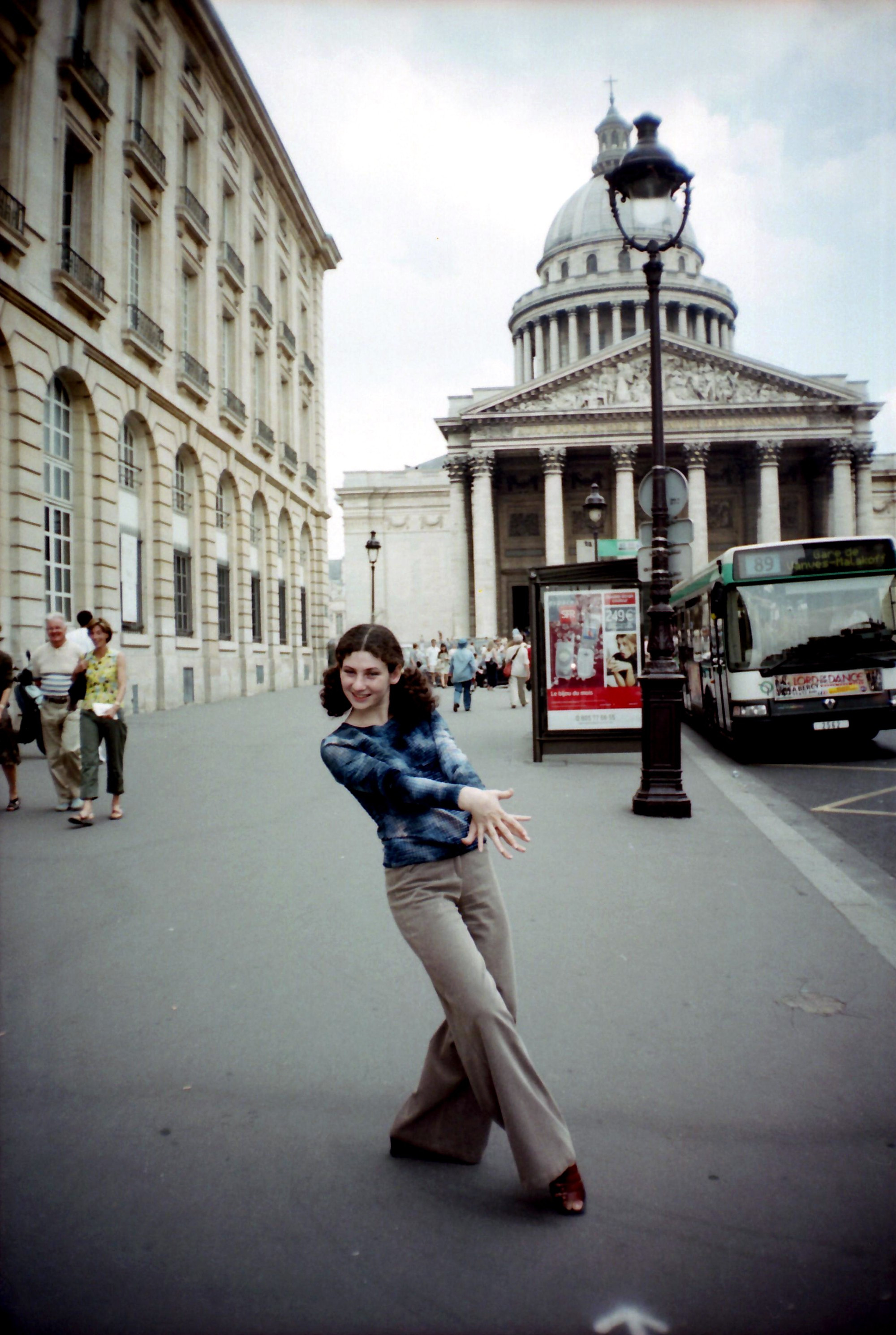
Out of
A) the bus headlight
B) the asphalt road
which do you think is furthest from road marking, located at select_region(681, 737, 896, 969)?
the bus headlight

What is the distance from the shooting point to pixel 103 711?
27.7 ft

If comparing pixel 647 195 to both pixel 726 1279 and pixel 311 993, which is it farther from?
pixel 726 1279

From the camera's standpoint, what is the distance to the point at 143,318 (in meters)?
20.7

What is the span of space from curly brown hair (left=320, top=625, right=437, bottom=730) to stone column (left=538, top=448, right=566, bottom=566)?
52.9 m

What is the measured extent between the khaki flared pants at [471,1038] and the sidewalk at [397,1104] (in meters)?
0.13

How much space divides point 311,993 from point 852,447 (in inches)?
2280

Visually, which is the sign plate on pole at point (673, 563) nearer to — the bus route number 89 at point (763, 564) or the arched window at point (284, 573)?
the bus route number 89 at point (763, 564)

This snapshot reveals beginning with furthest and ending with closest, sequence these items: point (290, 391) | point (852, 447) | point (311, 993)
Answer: point (852, 447)
point (290, 391)
point (311, 993)

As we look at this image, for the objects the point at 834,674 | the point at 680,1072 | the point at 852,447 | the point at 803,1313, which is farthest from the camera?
the point at 852,447

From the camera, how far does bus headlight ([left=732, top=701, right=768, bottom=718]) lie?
12609mm

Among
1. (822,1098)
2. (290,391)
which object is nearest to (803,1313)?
(822,1098)

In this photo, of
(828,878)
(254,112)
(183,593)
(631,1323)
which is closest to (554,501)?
(254,112)

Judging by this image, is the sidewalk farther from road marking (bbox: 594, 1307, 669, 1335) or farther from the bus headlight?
the bus headlight

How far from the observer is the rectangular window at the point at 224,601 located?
87.5 feet
